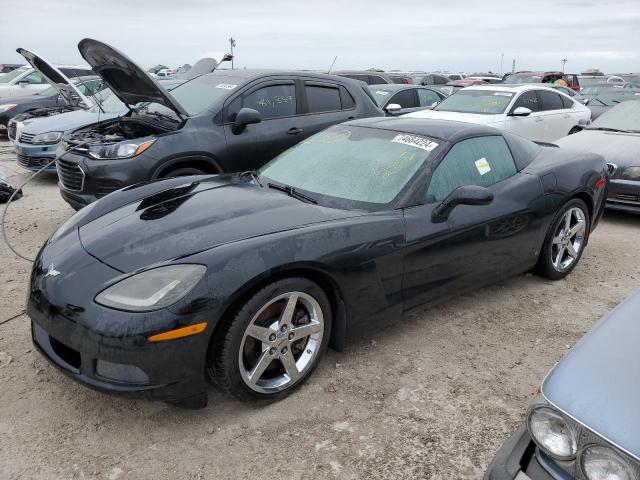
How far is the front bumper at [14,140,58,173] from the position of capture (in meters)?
7.16

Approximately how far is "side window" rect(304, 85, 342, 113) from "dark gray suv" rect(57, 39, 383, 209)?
12 millimetres

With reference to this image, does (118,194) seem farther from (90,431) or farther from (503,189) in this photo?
(503,189)

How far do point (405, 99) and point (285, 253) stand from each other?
869 cm

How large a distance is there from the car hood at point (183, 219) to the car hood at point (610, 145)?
420cm

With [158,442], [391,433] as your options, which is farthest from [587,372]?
[158,442]

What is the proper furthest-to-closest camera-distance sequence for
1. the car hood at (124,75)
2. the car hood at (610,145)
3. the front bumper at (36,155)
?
1. the front bumper at (36,155)
2. the car hood at (610,145)
3. the car hood at (124,75)

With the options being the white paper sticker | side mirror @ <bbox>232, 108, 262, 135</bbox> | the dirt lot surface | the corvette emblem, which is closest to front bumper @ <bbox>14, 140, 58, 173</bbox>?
side mirror @ <bbox>232, 108, 262, 135</bbox>

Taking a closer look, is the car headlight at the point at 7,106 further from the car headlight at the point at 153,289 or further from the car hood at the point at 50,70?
the car headlight at the point at 153,289

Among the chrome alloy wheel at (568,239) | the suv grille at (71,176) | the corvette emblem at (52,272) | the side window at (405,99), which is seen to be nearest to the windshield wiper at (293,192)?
the corvette emblem at (52,272)

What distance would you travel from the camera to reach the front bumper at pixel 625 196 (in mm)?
5848

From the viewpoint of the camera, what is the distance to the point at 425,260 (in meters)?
3.12

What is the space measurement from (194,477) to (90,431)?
24.0 inches

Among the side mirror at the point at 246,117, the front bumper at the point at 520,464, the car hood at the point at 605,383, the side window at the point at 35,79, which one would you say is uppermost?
the side mirror at the point at 246,117

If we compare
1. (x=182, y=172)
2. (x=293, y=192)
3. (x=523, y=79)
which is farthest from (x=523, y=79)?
(x=293, y=192)
